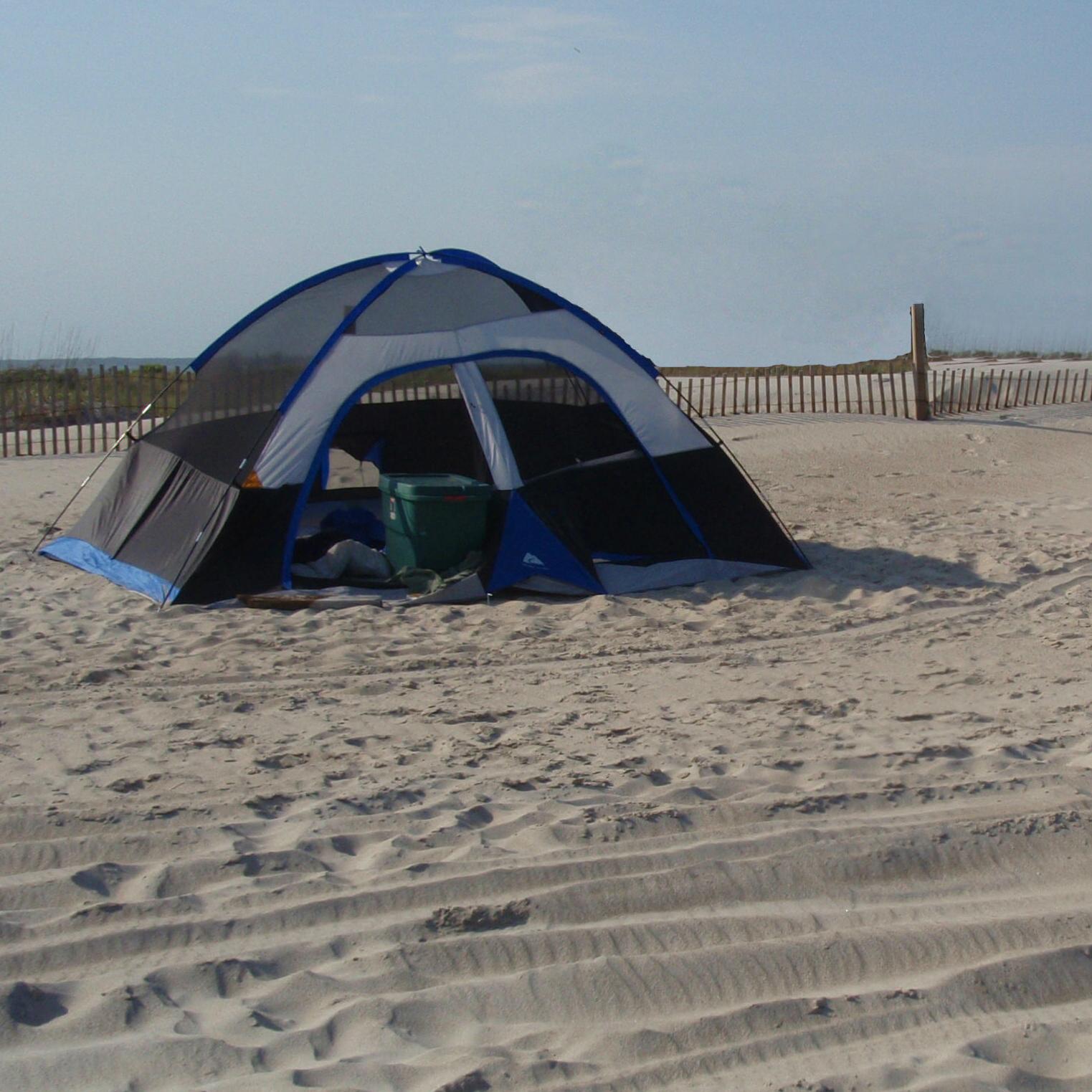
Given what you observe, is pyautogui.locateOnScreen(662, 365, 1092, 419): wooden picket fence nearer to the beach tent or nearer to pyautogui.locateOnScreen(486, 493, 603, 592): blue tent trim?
the beach tent

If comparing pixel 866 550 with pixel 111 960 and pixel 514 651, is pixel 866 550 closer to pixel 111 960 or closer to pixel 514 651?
pixel 514 651

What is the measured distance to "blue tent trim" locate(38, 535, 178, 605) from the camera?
24.0 ft

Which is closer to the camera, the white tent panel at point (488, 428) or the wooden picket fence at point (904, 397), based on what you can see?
the white tent panel at point (488, 428)

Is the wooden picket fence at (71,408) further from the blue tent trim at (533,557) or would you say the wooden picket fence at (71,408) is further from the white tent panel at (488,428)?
the blue tent trim at (533,557)

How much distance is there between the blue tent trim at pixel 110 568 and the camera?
7.32 meters

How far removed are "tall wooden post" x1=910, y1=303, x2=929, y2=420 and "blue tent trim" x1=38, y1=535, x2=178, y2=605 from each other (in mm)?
12827

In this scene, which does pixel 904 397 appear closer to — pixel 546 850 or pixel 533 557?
pixel 533 557

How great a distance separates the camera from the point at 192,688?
5613 millimetres

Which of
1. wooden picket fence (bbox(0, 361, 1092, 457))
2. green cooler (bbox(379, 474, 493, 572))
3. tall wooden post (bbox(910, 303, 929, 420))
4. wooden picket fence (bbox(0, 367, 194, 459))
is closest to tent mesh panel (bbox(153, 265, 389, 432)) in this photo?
green cooler (bbox(379, 474, 493, 572))

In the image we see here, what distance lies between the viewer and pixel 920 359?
1781 cm

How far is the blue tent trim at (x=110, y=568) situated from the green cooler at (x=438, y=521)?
1.47 metres

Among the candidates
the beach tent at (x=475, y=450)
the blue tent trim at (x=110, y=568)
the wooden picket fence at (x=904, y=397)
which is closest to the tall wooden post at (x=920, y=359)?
the wooden picket fence at (x=904, y=397)

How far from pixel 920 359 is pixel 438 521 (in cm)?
1201

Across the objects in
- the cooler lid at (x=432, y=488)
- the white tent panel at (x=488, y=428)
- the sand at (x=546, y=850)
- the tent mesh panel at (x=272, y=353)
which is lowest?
the sand at (x=546, y=850)
